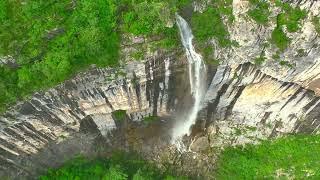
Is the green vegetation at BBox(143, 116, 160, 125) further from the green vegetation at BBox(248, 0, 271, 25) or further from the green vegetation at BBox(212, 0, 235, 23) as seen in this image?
the green vegetation at BBox(248, 0, 271, 25)

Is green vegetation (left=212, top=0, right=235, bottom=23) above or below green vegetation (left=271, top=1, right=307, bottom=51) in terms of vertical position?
above

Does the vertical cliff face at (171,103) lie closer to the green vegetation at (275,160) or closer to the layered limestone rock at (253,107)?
the layered limestone rock at (253,107)

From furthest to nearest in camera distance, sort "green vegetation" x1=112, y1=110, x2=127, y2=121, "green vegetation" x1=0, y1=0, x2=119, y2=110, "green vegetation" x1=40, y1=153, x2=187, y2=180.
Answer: "green vegetation" x1=40, y1=153, x2=187, y2=180
"green vegetation" x1=112, y1=110, x2=127, y2=121
"green vegetation" x1=0, y1=0, x2=119, y2=110

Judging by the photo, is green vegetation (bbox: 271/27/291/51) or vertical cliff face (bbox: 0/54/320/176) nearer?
green vegetation (bbox: 271/27/291/51)

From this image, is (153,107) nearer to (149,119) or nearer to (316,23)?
(149,119)

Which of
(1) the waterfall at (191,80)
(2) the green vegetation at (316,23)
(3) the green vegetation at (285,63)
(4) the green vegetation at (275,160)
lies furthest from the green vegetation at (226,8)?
(4) the green vegetation at (275,160)

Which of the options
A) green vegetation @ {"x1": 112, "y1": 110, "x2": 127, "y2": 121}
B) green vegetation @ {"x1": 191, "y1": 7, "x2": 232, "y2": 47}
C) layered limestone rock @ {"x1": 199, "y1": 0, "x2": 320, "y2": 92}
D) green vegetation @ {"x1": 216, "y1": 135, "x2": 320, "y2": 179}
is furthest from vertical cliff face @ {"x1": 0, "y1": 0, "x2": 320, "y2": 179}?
green vegetation @ {"x1": 216, "y1": 135, "x2": 320, "y2": 179}
